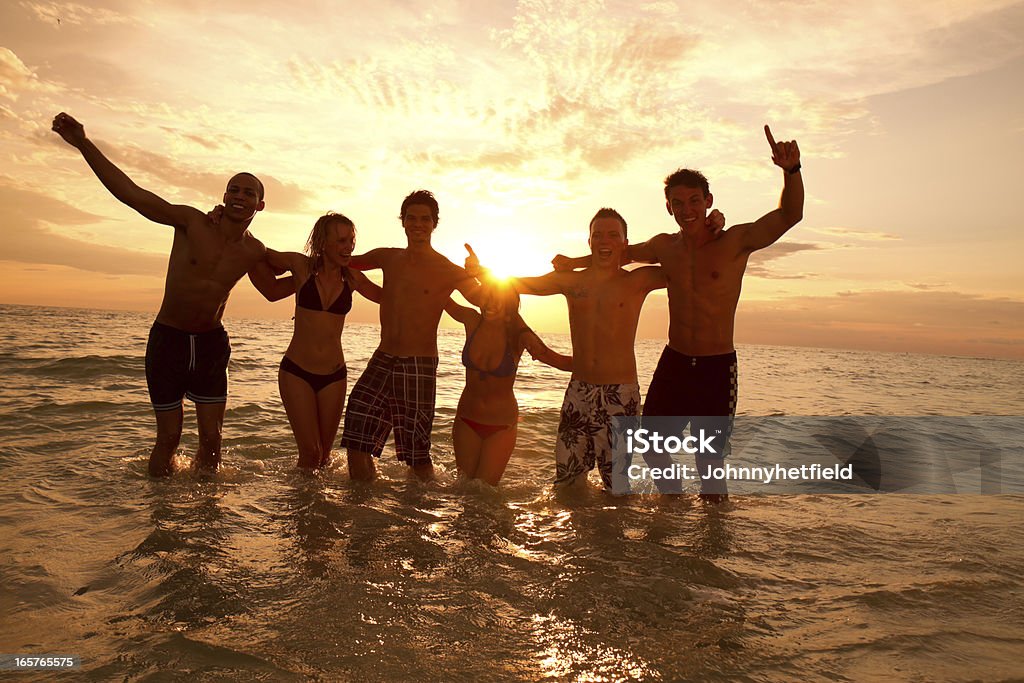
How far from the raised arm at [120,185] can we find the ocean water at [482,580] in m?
2.66

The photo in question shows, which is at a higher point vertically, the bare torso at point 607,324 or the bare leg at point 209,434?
the bare torso at point 607,324

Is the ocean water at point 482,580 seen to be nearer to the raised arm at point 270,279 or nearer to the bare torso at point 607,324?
the bare torso at point 607,324

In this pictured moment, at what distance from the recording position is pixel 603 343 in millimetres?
5559

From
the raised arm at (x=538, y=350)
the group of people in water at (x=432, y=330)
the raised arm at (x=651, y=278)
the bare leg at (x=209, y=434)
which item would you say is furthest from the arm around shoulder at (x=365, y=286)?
the raised arm at (x=651, y=278)

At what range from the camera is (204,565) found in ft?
12.9

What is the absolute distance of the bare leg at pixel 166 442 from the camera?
5.83 meters

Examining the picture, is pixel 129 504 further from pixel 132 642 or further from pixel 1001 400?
pixel 1001 400

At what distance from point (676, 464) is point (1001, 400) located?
825 inches

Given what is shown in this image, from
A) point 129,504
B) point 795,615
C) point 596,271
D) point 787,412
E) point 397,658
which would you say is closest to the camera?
point 397,658

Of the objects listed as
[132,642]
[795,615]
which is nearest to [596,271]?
[795,615]

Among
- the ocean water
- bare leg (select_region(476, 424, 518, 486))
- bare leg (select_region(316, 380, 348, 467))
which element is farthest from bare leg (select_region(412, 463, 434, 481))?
bare leg (select_region(316, 380, 348, 467))

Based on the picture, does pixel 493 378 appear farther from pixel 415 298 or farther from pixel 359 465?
pixel 359 465

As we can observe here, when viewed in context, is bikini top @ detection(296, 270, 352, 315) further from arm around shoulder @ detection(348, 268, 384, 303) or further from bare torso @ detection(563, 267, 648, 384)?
bare torso @ detection(563, 267, 648, 384)

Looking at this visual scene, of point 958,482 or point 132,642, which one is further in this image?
point 958,482
